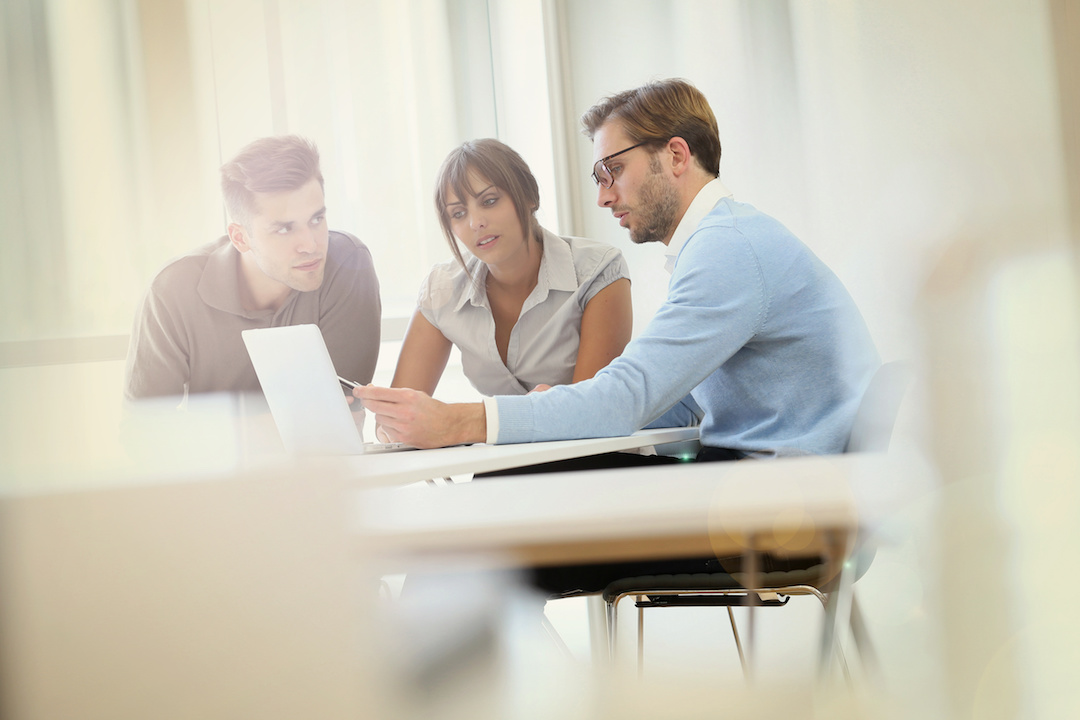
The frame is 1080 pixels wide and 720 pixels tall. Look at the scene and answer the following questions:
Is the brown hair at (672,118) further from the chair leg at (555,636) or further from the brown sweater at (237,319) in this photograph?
the chair leg at (555,636)

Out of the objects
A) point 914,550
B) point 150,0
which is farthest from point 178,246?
point 914,550

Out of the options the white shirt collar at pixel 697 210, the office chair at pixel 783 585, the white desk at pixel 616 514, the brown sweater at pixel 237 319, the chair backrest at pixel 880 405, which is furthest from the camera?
the brown sweater at pixel 237 319

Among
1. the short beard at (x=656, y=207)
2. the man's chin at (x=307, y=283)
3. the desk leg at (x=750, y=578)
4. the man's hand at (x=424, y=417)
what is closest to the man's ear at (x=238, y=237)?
the man's chin at (x=307, y=283)

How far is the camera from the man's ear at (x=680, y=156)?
1.21m

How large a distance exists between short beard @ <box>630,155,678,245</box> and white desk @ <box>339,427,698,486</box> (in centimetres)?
43

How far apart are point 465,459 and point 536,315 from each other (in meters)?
0.86

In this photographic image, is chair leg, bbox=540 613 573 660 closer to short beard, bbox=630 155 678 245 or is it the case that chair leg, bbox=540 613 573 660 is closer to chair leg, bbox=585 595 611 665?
chair leg, bbox=585 595 611 665

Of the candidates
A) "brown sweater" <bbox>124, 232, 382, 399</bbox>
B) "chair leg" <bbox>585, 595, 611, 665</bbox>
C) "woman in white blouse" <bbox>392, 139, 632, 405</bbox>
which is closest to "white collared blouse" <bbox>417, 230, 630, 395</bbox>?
"woman in white blouse" <bbox>392, 139, 632, 405</bbox>

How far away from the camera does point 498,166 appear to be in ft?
5.16

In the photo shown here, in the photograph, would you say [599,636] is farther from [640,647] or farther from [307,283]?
[307,283]

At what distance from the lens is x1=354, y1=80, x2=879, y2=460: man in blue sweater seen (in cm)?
88

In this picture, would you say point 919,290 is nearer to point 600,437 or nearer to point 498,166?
point 600,437

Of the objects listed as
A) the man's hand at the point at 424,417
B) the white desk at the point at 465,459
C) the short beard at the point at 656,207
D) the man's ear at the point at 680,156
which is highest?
the man's ear at the point at 680,156

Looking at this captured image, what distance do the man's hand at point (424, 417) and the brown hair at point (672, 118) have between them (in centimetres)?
61
